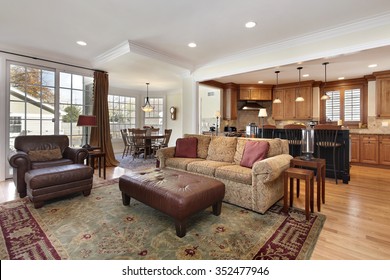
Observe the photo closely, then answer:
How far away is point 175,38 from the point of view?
12.0ft

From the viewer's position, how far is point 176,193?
2.04m

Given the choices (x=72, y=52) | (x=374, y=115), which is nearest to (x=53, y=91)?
(x=72, y=52)

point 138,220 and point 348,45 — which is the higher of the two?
point 348,45

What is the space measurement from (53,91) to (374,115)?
8.34 m

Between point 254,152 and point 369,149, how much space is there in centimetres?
456

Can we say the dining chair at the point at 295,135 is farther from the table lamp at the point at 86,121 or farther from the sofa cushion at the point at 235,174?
the table lamp at the point at 86,121

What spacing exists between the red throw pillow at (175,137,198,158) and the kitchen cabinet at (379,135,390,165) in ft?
16.5

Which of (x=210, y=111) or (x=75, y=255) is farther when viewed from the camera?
(x=210, y=111)

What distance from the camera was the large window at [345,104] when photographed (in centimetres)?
608

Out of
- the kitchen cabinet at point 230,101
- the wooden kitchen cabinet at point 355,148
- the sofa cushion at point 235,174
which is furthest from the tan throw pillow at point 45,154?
the wooden kitchen cabinet at point 355,148

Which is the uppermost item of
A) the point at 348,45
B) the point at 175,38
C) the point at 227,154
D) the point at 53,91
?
the point at 175,38

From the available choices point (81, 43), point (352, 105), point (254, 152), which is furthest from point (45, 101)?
point (352, 105)

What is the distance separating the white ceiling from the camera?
2.67 m
